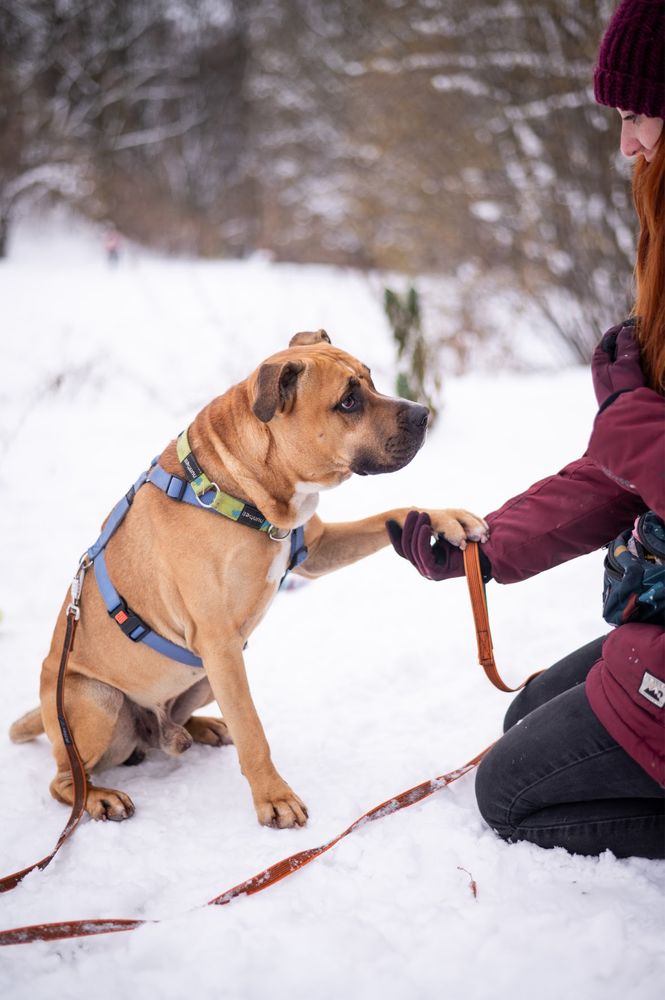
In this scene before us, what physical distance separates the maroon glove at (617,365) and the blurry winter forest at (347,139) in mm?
6600

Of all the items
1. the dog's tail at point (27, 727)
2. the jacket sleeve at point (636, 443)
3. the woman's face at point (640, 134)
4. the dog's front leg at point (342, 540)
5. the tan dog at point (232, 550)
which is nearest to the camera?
the jacket sleeve at point (636, 443)

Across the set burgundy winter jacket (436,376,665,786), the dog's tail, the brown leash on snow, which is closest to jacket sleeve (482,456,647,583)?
burgundy winter jacket (436,376,665,786)

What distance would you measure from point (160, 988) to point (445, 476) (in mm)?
4279

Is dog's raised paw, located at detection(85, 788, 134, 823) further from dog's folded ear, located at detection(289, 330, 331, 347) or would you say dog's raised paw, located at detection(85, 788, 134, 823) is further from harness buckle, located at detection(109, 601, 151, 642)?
dog's folded ear, located at detection(289, 330, 331, 347)

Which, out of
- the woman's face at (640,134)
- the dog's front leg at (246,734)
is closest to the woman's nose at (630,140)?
the woman's face at (640,134)

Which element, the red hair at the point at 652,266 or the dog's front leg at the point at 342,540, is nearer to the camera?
the red hair at the point at 652,266

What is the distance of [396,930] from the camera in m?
1.98

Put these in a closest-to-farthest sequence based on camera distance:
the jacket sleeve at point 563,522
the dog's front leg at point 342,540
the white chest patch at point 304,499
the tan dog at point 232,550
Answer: the jacket sleeve at point 563,522 < the tan dog at point 232,550 < the white chest patch at point 304,499 < the dog's front leg at point 342,540

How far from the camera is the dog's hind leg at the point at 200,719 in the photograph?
3031 millimetres

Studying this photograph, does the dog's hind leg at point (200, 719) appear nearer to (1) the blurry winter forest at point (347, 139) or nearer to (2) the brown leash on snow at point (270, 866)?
(2) the brown leash on snow at point (270, 866)

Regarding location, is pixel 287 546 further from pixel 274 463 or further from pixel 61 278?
pixel 61 278

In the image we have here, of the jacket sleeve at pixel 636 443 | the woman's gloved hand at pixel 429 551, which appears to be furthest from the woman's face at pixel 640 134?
the woman's gloved hand at pixel 429 551

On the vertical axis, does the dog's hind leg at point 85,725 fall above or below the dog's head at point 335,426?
below

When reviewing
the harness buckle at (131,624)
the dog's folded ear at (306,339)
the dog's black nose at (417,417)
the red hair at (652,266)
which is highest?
the red hair at (652,266)
